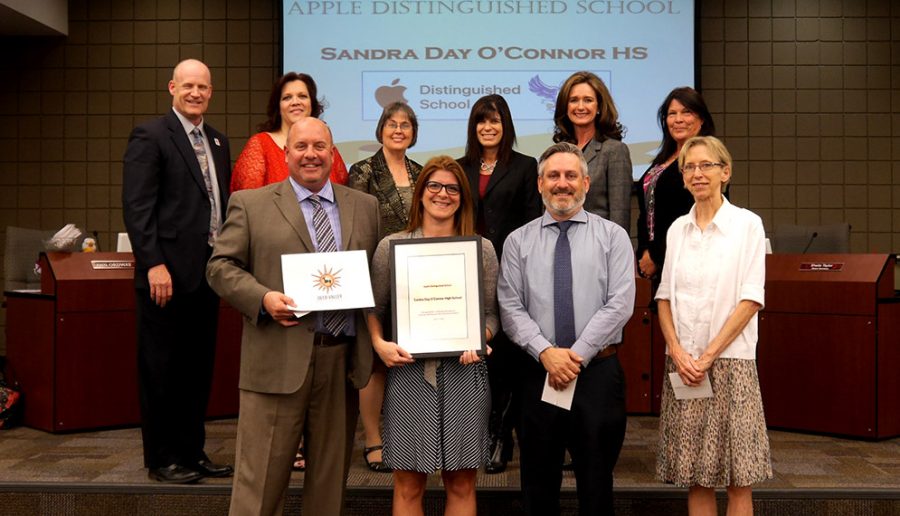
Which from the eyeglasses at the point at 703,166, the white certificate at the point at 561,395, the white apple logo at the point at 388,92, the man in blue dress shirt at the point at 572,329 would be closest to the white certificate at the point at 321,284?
the man in blue dress shirt at the point at 572,329

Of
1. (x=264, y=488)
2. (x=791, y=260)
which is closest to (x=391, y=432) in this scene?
(x=264, y=488)

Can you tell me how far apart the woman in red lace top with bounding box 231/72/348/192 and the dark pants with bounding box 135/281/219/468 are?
18.4 inches

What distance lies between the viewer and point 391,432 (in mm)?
2465

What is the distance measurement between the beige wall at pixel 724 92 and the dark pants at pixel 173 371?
382cm

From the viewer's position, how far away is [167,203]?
123 inches

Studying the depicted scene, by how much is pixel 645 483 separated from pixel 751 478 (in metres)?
0.80

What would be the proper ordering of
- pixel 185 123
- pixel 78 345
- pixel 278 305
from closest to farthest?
pixel 278 305
pixel 185 123
pixel 78 345

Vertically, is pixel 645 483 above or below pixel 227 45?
below

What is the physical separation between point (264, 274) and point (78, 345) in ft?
7.29

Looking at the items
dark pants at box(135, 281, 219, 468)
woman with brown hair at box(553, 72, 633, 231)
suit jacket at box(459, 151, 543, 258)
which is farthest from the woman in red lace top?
woman with brown hair at box(553, 72, 633, 231)

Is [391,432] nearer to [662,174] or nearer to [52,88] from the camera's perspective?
[662,174]

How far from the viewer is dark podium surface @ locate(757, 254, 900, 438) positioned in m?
4.07

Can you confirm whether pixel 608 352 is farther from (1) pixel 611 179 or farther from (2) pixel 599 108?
(2) pixel 599 108

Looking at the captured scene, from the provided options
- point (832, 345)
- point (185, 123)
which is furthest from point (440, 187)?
point (832, 345)
